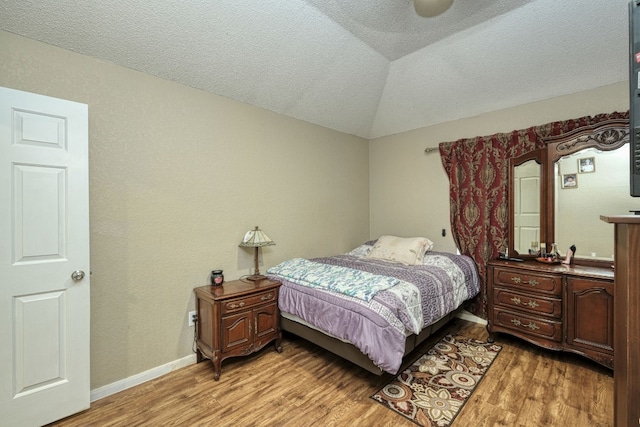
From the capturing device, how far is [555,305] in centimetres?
242

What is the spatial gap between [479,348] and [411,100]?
280 cm

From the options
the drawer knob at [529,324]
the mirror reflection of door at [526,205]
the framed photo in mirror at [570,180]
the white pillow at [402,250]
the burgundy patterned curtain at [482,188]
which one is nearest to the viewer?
the drawer knob at [529,324]

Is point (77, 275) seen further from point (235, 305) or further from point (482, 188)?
point (482, 188)

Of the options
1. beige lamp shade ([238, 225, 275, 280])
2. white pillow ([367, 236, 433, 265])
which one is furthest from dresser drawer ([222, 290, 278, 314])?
white pillow ([367, 236, 433, 265])

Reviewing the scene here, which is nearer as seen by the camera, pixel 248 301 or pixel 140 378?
pixel 140 378

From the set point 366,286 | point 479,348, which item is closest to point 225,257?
point 366,286

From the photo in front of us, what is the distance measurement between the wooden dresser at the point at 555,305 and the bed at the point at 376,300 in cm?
38

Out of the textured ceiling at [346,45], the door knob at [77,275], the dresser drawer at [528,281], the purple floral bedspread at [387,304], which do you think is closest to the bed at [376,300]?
the purple floral bedspread at [387,304]

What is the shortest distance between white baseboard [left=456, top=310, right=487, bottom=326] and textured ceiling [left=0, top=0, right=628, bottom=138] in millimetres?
2439

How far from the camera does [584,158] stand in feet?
8.54

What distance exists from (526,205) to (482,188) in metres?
0.47

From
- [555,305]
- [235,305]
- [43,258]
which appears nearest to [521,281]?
[555,305]

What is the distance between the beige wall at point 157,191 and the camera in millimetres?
2016

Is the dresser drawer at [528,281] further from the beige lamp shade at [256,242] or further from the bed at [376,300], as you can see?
the beige lamp shade at [256,242]
